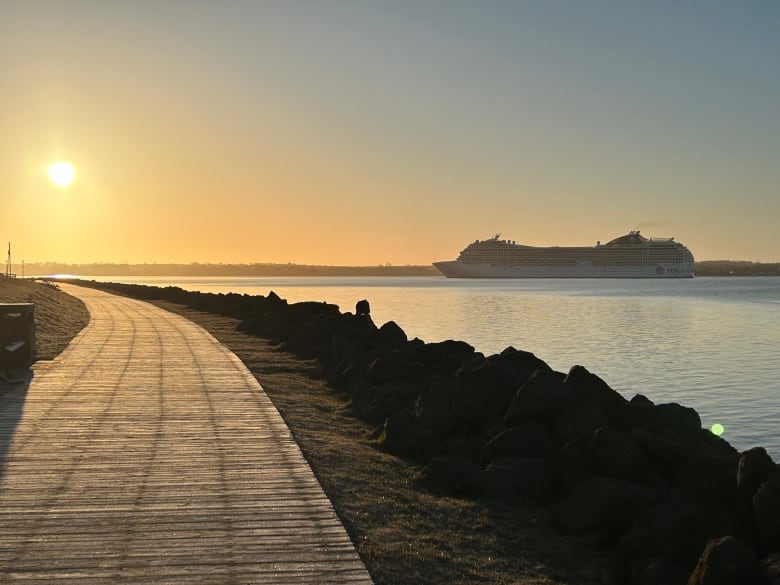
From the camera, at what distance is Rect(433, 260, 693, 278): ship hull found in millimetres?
163125

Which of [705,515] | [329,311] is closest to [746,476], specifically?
[705,515]

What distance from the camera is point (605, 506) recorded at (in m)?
6.85

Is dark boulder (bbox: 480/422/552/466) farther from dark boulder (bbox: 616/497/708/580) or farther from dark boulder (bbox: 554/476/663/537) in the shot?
dark boulder (bbox: 616/497/708/580)

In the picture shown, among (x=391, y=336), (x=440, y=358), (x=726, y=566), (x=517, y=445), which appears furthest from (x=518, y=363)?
(x=726, y=566)

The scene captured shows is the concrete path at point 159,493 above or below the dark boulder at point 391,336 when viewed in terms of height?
below

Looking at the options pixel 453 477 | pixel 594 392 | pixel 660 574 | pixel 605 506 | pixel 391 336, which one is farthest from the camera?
pixel 391 336

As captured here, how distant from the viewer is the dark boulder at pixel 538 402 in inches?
367

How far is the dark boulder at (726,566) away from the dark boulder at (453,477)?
9.55 ft

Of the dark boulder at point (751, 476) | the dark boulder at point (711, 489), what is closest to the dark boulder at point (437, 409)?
the dark boulder at point (711, 489)

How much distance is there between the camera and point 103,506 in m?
5.88

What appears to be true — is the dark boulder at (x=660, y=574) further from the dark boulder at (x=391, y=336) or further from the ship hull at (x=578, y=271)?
the ship hull at (x=578, y=271)

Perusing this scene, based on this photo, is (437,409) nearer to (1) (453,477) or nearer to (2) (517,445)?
(2) (517,445)

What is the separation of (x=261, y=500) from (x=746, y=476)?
3.89m

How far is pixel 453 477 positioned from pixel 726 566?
3.33 meters
